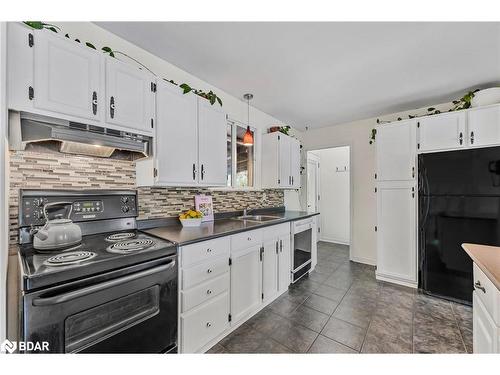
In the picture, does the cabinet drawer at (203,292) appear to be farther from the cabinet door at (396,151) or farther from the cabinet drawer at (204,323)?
the cabinet door at (396,151)

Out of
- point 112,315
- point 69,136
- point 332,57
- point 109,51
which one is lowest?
point 112,315

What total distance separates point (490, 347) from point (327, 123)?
141 inches

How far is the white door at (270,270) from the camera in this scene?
7.35 ft

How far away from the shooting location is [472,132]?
7.97 ft

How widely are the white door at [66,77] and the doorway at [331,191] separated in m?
4.24

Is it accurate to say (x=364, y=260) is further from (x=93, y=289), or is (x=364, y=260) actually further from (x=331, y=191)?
(x=93, y=289)

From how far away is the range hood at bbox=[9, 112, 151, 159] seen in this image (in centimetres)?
117

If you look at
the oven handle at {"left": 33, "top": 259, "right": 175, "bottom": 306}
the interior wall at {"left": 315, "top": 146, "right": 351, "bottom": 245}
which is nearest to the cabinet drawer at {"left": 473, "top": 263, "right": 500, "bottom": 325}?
the oven handle at {"left": 33, "top": 259, "right": 175, "bottom": 306}

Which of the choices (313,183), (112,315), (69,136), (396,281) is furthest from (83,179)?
(313,183)

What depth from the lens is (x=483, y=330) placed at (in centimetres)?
107

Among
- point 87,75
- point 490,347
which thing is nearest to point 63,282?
point 87,75

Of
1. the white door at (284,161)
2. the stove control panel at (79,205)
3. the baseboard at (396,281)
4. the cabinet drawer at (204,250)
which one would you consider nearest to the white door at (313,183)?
the white door at (284,161)

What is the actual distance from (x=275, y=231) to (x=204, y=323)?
1.14 m
